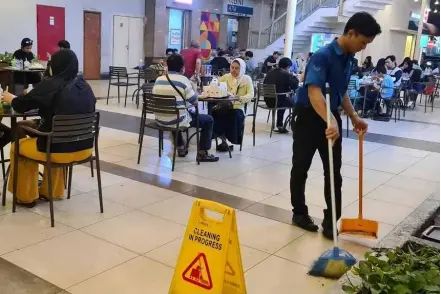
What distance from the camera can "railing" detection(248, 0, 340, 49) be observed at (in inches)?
656

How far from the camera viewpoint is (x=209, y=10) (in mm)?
17375

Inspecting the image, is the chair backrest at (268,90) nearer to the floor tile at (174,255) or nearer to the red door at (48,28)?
the floor tile at (174,255)

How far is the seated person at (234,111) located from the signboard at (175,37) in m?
10.7

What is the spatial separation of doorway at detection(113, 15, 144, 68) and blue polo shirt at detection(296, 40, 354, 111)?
12.2 meters

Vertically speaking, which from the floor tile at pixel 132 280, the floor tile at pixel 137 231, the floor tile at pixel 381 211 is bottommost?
the floor tile at pixel 132 280

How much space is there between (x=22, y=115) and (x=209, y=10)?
1443cm

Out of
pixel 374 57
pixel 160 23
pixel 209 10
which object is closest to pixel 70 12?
pixel 160 23

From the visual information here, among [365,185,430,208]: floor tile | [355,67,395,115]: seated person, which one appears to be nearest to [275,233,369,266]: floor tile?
[365,185,430,208]: floor tile

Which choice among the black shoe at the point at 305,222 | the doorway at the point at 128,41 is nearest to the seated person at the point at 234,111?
the black shoe at the point at 305,222

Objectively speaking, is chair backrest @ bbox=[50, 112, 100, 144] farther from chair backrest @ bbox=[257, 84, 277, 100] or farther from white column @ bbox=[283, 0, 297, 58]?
white column @ bbox=[283, 0, 297, 58]

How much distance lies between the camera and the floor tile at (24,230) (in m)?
3.17

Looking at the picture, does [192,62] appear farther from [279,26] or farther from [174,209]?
[279,26]

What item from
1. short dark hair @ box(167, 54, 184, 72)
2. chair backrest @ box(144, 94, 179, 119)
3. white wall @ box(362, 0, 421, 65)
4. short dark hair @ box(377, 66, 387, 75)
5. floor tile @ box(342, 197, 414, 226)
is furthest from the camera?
white wall @ box(362, 0, 421, 65)

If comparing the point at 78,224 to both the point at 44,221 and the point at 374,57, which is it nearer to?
the point at 44,221
